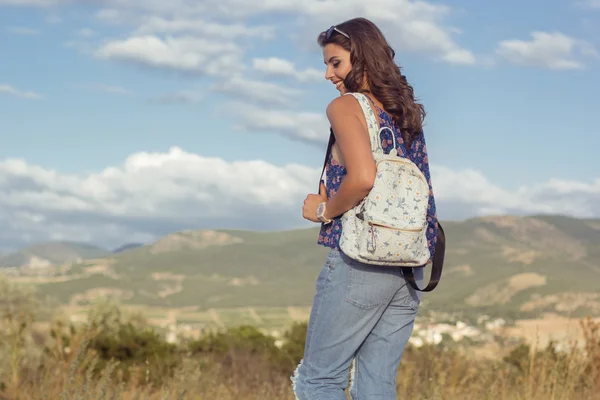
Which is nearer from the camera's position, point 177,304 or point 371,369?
point 371,369

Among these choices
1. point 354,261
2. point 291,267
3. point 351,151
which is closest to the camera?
point 351,151

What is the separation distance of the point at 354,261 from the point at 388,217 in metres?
0.21

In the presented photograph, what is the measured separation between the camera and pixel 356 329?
2941mm

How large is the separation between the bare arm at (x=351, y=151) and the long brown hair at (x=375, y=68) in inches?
5.4

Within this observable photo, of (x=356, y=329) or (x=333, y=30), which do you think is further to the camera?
(x=333, y=30)

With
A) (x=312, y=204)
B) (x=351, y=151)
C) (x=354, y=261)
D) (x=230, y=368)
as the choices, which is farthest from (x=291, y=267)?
(x=351, y=151)

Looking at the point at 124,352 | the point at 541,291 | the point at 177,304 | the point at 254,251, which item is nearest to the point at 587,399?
the point at 124,352

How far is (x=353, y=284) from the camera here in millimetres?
2879

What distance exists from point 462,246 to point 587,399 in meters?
116

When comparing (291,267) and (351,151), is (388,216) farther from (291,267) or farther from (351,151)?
(291,267)

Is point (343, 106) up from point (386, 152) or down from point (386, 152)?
up

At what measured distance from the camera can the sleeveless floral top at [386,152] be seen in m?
2.95

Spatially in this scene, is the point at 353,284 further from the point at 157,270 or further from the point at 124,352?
the point at 157,270

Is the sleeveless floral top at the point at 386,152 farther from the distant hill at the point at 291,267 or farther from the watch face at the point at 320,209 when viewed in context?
the distant hill at the point at 291,267
